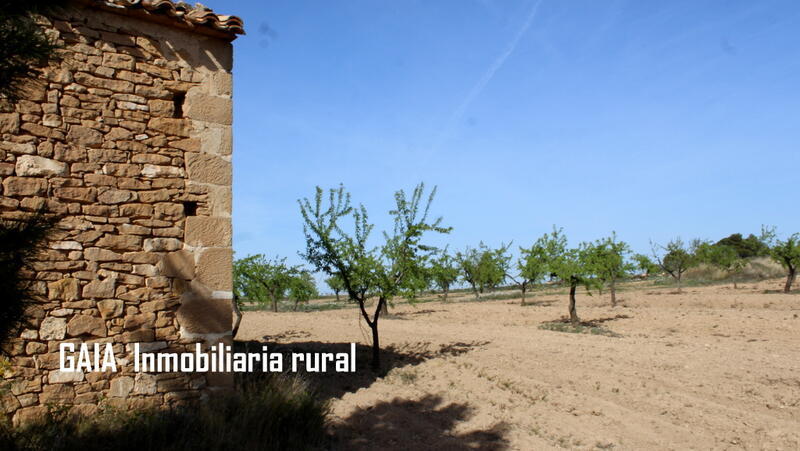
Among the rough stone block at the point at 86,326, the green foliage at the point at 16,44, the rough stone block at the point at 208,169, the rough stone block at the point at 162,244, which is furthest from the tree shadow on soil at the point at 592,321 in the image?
the green foliage at the point at 16,44

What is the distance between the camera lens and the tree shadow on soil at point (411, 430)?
20.8ft

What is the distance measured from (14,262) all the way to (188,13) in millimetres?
3808

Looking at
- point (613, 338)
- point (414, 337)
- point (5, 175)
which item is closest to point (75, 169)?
point (5, 175)

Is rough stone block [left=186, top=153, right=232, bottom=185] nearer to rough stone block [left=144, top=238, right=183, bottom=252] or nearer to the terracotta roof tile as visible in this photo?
rough stone block [left=144, top=238, right=183, bottom=252]

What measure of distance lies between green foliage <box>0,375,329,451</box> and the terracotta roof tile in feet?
13.7

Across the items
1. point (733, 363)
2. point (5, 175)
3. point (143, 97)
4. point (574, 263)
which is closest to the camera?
point (5, 175)

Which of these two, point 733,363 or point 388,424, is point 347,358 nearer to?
point 388,424

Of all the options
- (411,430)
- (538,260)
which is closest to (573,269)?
(538,260)

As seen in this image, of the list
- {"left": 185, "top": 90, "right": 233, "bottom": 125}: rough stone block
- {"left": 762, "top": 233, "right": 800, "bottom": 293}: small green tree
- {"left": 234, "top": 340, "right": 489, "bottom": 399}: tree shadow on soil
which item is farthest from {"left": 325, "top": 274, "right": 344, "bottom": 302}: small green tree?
{"left": 762, "top": 233, "right": 800, "bottom": 293}: small green tree

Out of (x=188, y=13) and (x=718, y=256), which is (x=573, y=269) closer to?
(x=188, y=13)

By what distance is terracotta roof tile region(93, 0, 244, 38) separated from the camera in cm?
558

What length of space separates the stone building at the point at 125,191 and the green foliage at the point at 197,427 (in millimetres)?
230

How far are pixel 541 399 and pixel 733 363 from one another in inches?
187

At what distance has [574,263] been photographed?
17672mm
